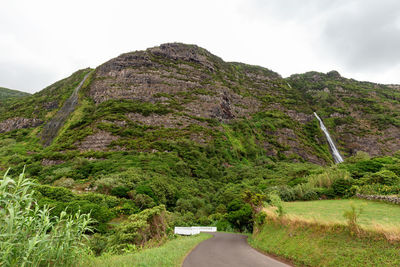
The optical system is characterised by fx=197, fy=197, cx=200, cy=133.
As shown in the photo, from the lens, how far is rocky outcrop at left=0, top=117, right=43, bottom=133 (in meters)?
74.9

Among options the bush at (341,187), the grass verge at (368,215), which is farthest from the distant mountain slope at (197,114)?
the grass verge at (368,215)

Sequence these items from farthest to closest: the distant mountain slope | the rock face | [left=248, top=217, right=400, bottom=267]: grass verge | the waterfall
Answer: the waterfall, the rock face, the distant mountain slope, [left=248, top=217, right=400, bottom=267]: grass verge

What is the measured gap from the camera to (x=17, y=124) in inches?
2992

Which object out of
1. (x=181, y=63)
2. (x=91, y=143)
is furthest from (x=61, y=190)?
(x=181, y=63)

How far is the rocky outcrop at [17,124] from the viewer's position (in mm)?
74938

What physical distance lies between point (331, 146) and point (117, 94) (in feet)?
292

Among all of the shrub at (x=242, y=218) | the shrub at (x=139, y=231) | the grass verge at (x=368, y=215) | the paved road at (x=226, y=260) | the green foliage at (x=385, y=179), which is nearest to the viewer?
the grass verge at (x=368, y=215)

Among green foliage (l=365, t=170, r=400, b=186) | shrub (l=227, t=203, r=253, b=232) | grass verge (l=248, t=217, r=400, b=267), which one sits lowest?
shrub (l=227, t=203, r=253, b=232)

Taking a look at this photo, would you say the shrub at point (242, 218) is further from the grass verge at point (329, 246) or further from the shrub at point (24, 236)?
the shrub at point (24, 236)

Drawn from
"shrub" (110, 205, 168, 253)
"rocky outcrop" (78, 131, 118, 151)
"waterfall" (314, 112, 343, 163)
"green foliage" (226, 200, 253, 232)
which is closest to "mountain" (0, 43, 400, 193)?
"rocky outcrop" (78, 131, 118, 151)

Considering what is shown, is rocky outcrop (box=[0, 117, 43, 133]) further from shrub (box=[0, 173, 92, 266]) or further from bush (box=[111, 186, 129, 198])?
shrub (box=[0, 173, 92, 266])

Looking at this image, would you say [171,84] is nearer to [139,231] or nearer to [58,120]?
[58,120]

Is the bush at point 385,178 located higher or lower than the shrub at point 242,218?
higher

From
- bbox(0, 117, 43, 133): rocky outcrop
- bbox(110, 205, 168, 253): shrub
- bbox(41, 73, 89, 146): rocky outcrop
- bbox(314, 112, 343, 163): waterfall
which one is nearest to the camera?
bbox(110, 205, 168, 253): shrub
